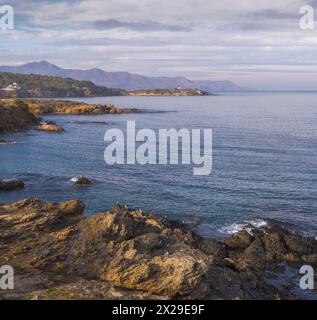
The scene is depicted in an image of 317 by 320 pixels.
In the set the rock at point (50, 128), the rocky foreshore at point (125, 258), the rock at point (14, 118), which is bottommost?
the rocky foreshore at point (125, 258)

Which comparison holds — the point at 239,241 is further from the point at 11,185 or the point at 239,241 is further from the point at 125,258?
the point at 11,185

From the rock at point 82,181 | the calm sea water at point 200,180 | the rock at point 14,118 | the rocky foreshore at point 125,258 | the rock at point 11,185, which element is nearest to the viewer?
the rocky foreshore at point 125,258

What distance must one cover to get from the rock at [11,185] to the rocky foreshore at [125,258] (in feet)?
63.3

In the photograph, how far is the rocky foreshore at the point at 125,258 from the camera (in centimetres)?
2775

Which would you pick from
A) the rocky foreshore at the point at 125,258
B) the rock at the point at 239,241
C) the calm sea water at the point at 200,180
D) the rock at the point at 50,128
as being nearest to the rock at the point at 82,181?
the calm sea water at the point at 200,180

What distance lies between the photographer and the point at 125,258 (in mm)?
30734

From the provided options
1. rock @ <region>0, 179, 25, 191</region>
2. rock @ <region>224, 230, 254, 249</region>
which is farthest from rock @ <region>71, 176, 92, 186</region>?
rock @ <region>224, 230, 254, 249</region>

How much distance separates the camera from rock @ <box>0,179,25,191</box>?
62.6 meters

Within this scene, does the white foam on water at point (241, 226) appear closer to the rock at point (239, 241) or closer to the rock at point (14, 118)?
the rock at point (239, 241)

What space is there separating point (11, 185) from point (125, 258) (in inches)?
1489

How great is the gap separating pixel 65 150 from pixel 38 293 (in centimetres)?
7440

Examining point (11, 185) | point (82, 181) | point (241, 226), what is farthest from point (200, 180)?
point (11, 185)

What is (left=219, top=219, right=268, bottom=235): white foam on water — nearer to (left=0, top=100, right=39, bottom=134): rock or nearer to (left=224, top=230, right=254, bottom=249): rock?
(left=224, top=230, right=254, bottom=249): rock

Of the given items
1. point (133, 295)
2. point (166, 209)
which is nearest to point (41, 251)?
point (133, 295)
